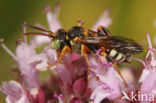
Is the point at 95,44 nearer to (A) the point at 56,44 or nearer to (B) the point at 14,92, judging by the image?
(A) the point at 56,44

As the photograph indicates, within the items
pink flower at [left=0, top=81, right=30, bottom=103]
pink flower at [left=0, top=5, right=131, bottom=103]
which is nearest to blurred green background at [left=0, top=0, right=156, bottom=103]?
pink flower at [left=0, top=5, right=131, bottom=103]

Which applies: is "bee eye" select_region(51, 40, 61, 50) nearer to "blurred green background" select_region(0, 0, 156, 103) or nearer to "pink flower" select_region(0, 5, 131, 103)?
"pink flower" select_region(0, 5, 131, 103)

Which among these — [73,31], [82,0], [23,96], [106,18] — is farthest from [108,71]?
[82,0]

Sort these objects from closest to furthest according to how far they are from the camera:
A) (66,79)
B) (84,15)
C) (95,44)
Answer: (95,44) → (66,79) → (84,15)

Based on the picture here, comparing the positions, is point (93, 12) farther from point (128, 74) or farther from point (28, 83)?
point (28, 83)

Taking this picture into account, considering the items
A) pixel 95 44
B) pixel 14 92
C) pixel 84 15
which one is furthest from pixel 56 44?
pixel 84 15

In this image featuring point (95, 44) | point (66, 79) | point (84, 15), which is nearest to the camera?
point (95, 44)

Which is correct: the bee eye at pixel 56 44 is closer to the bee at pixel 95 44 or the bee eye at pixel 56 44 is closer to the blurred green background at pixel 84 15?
the bee at pixel 95 44
